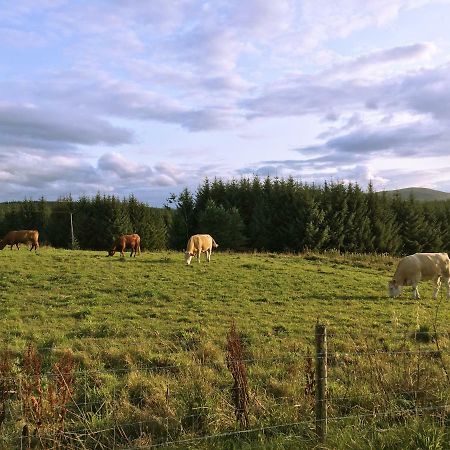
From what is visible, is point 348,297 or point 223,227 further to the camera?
point 223,227

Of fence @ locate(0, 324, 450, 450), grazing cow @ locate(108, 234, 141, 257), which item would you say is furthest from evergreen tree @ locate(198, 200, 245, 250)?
fence @ locate(0, 324, 450, 450)

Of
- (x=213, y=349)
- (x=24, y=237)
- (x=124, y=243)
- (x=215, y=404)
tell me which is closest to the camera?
(x=215, y=404)

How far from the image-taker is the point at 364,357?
316 inches

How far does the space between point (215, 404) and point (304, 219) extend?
39015 millimetres

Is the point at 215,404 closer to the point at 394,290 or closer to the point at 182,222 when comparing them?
the point at 394,290

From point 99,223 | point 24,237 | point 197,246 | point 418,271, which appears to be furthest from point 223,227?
point 418,271

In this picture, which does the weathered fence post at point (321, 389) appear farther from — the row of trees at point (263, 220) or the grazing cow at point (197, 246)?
the row of trees at point (263, 220)

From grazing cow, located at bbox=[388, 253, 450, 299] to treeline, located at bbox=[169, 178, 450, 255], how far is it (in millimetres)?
22700

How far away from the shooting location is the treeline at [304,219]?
44.3m

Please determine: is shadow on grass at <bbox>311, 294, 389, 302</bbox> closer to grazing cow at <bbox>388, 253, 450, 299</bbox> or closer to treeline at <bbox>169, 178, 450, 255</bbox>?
grazing cow at <bbox>388, 253, 450, 299</bbox>

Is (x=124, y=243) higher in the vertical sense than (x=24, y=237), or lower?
lower

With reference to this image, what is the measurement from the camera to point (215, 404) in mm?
5895

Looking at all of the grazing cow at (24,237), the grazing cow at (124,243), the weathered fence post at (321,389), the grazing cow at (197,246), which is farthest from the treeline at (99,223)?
the weathered fence post at (321,389)

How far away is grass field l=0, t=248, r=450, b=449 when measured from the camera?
5.45 m
